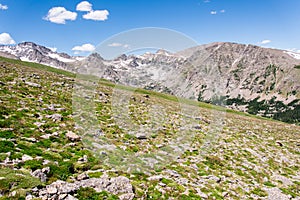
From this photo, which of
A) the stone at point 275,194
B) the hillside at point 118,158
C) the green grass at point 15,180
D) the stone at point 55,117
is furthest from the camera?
the stone at point 55,117

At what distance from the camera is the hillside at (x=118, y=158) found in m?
12.5

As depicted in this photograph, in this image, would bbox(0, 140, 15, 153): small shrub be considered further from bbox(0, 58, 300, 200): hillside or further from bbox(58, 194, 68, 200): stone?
bbox(58, 194, 68, 200): stone

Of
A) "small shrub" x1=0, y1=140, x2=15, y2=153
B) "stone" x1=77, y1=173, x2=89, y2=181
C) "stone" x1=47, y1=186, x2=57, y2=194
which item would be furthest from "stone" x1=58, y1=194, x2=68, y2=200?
"small shrub" x1=0, y1=140, x2=15, y2=153

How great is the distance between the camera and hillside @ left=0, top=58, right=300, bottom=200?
12469 millimetres

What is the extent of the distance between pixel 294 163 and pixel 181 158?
14228mm

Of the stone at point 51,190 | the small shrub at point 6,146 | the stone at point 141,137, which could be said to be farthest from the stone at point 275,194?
the small shrub at point 6,146

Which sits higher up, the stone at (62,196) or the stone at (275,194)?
the stone at (62,196)

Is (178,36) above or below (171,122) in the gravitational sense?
above

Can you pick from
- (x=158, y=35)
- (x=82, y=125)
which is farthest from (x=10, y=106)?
(x=158, y=35)

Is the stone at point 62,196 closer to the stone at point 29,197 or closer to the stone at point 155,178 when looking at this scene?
the stone at point 29,197

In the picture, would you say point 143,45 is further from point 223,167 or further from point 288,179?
point 288,179

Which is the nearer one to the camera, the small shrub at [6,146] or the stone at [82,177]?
the stone at [82,177]

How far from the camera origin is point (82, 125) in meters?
21.5

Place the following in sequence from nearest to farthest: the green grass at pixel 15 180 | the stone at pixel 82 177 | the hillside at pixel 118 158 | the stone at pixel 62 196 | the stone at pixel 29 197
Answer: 1. the stone at pixel 29 197
2. the green grass at pixel 15 180
3. the stone at pixel 62 196
4. the hillside at pixel 118 158
5. the stone at pixel 82 177
